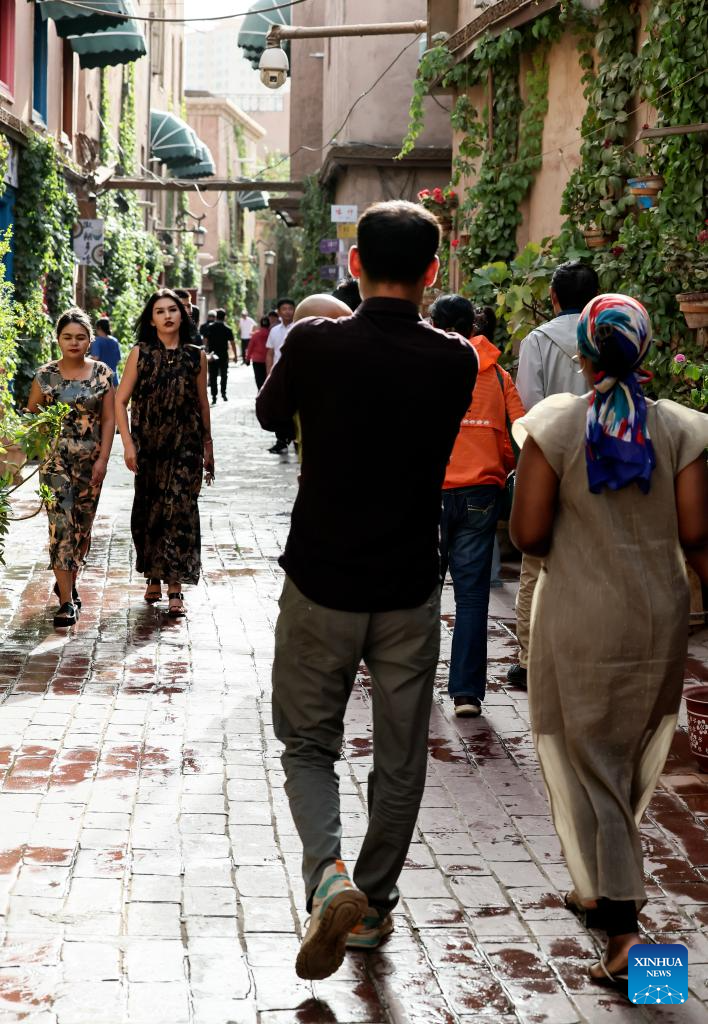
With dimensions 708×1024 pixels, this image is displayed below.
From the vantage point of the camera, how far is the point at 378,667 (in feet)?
13.4

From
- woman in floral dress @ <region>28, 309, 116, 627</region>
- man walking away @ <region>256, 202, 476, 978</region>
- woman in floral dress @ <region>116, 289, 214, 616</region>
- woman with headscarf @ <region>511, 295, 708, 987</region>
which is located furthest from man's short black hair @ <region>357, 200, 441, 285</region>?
woman in floral dress @ <region>116, 289, 214, 616</region>

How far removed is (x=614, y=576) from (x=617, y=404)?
0.46 metres

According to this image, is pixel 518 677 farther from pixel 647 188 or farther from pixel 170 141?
pixel 170 141

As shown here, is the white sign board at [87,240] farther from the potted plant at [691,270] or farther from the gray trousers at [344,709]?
the gray trousers at [344,709]

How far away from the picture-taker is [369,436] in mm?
3852

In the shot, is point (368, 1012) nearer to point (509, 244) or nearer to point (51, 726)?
point (51, 726)

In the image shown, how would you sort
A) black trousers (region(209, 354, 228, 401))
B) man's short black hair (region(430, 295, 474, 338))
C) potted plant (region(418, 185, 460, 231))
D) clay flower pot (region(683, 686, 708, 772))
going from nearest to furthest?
1. clay flower pot (region(683, 686, 708, 772))
2. man's short black hair (region(430, 295, 474, 338))
3. potted plant (region(418, 185, 460, 231))
4. black trousers (region(209, 354, 228, 401))

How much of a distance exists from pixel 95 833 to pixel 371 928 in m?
1.33

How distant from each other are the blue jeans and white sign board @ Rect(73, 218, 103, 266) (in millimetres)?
16665

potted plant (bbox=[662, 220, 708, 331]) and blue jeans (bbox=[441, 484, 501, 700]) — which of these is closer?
blue jeans (bbox=[441, 484, 501, 700])

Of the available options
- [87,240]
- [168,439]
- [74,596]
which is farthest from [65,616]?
[87,240]

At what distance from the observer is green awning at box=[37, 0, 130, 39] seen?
2086cm

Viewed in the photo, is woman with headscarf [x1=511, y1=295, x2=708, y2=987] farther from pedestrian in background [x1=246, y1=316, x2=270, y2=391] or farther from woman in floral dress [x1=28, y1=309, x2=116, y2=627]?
pedestrian in background [x1=246, y1=316, x2=270, y2=391]

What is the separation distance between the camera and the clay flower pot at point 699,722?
5.91 metres
